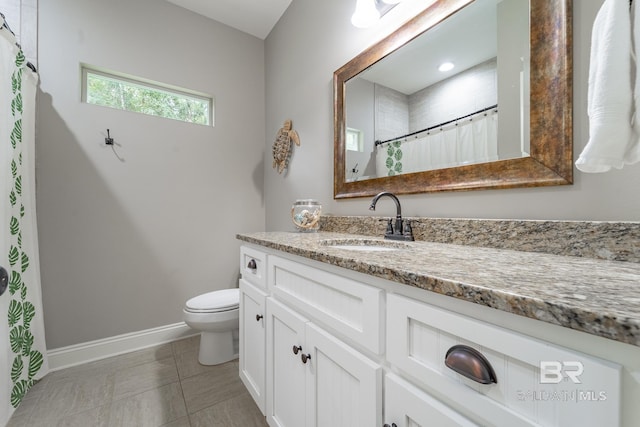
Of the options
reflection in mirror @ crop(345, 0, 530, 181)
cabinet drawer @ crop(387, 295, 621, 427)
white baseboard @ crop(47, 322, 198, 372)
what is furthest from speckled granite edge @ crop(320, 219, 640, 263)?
white baseboard @ crop(47, 322, 198, 372)

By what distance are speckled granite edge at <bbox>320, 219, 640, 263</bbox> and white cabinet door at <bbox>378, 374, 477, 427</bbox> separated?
57cm

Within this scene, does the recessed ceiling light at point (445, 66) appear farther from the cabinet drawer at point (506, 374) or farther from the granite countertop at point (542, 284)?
the cabinet drawer at point (506, 374)

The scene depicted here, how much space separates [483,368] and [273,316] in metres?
0.81

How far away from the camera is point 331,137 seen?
1.71 m

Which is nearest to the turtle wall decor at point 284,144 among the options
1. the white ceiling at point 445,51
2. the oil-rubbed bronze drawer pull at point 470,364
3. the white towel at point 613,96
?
the white ceiling at point 445,51

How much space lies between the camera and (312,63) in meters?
1.89

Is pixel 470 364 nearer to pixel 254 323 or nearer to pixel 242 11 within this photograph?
pixel 254 323

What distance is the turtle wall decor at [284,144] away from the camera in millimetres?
2074

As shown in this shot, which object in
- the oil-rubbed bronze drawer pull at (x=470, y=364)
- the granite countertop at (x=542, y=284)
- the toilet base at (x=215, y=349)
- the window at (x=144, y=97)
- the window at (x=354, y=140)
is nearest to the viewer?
the granite countertop at (x=542, y=284)

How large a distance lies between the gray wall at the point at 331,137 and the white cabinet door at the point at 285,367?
728 mm

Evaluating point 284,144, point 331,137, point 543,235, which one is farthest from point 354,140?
point 543,235

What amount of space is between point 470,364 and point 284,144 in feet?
6.57

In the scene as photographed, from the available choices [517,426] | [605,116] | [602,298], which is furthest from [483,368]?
[605,116]

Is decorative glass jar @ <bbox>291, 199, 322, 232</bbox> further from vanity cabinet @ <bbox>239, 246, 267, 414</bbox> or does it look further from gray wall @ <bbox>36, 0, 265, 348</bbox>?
gray wall @ <bbox>36, 0, 265, 348</bbox>
